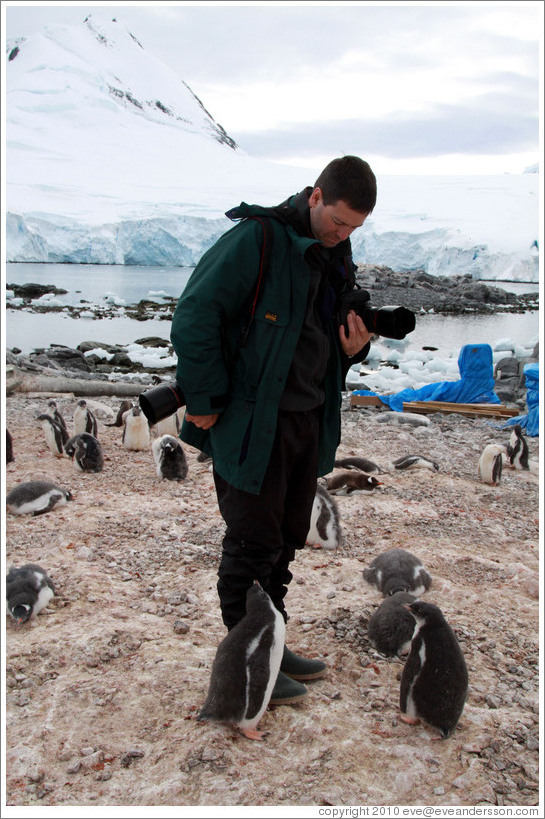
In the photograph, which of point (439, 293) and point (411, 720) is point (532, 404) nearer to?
point (411, 720)

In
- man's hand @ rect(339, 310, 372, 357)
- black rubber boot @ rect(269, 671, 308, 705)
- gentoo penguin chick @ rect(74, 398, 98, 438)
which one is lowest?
black rubber boot @ rect(269, 671, 308, 705)

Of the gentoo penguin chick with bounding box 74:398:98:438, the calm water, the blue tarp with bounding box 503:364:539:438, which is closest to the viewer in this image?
the gentoo penguin chick with bounding box 74:398:98:438

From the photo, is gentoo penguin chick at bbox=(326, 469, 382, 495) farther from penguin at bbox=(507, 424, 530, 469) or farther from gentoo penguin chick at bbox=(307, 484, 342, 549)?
penguin at bbox=(507, 424, 530, 469)

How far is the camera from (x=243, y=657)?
2086mm

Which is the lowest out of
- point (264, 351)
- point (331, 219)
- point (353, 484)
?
point (353, 484)

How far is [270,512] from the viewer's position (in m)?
2.08

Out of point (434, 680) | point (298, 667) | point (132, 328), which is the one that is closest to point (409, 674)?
point (434, 680)

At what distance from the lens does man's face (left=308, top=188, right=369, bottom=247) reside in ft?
6.57

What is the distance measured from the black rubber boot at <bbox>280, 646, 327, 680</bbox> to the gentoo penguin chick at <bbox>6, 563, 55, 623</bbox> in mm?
1145

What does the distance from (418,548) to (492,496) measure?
1547 millimetres

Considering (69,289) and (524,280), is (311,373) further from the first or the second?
(524,280)

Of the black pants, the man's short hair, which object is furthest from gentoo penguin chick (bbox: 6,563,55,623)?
the man's short hair

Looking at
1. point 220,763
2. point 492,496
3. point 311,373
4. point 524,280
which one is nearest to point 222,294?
point 311,373

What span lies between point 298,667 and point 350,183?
1.67 metres
